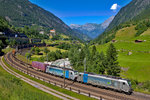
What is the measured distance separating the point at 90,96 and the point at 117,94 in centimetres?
814

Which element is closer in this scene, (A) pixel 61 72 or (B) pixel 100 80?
(B) pixel 100 80

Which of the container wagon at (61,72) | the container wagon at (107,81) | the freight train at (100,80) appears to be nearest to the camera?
the container wagon at (107,81)

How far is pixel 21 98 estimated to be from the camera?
18.6 m

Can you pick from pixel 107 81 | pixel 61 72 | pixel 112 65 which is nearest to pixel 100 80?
pixel 107 81

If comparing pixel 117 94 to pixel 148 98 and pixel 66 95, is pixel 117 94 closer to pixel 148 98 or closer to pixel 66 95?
pixel 148 98

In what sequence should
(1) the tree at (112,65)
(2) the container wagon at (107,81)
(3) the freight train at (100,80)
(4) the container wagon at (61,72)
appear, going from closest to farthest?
1. (2) the container wagon at (107,81)
2. (3) the freight train at (100,80)
3. (4) the container wagon at (61,72)
4. (1) the tree at (112,65)

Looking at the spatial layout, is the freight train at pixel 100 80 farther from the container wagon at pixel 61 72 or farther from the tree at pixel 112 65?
the tree at pixel 112 65

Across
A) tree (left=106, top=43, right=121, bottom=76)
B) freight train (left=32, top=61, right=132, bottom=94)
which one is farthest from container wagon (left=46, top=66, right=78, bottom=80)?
tree (left=106, top=43, right=121, bottom=76)

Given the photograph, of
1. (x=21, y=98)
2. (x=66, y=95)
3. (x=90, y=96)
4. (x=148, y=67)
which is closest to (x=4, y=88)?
(x=21, y=98)

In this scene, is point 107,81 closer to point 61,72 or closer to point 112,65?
point 112,65

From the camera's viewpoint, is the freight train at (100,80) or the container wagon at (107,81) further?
the freight train at (100,80)

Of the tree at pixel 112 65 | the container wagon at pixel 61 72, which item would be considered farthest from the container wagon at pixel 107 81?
the tree at pixel 112 65

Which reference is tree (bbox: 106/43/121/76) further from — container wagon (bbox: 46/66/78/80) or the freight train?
container wagon (bbox: 46/66/78/80)

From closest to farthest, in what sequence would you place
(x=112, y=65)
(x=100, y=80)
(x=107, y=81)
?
(x=107, y=81) < (x=100, y=80) < (x=112, y=65)
